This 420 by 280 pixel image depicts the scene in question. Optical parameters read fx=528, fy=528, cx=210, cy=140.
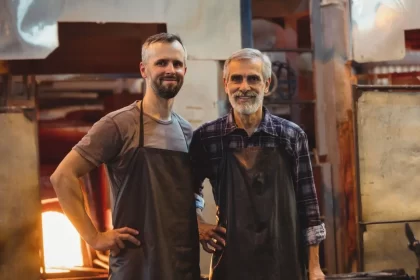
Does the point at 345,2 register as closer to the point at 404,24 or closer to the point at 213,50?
the point at 404,24

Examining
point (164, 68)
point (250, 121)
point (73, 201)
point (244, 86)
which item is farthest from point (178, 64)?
point (73, 201)

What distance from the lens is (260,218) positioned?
337cm

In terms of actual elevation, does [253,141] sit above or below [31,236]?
above

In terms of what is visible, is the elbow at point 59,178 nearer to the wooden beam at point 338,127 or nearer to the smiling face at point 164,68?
the smiling face at point 164,68

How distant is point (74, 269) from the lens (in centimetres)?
574

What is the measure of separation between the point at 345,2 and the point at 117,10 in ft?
7.48

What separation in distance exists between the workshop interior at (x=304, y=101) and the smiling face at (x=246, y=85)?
1699 millimetres

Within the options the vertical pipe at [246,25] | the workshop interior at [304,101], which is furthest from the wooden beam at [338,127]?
the vertical pipe at [246,25]

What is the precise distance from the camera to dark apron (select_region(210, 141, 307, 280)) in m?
3.38

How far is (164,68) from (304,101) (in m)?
2.45

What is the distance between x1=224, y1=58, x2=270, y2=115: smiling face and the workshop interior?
170cm

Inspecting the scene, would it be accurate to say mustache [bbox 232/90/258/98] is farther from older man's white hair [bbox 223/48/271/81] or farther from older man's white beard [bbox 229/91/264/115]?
older man's white hair [bbox 223/48/271/81]

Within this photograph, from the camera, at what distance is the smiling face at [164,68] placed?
3.36 meters

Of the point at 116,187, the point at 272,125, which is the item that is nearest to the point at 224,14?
the point at 272,125
